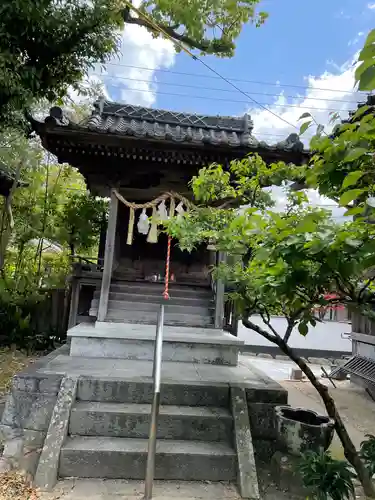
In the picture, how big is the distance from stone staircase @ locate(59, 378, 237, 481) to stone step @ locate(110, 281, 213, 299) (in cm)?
328

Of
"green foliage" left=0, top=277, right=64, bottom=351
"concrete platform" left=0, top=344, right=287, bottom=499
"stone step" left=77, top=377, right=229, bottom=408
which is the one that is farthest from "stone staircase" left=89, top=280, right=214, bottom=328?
"stone step" left=77, top=377, right=229, bottom=408

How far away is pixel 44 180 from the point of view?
9875 mm

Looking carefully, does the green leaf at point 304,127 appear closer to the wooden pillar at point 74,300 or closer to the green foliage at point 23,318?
the wooden pillar at point 74,300

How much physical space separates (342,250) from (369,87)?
29.9 inches

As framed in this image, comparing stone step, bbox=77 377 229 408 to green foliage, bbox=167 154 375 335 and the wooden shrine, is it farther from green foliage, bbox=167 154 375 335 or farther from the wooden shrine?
the wooden shrine

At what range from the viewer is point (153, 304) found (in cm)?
675

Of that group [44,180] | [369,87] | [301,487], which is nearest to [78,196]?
[44,180]

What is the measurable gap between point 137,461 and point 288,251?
2488 mm

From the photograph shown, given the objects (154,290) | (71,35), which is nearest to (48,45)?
(71,35)

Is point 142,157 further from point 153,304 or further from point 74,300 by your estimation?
point 74,300

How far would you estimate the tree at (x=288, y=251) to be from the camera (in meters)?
1.60

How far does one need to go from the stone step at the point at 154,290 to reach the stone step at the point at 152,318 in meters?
0.61

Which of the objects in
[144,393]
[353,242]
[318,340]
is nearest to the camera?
[353,242]

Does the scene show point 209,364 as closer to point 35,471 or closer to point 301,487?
point 301,487
